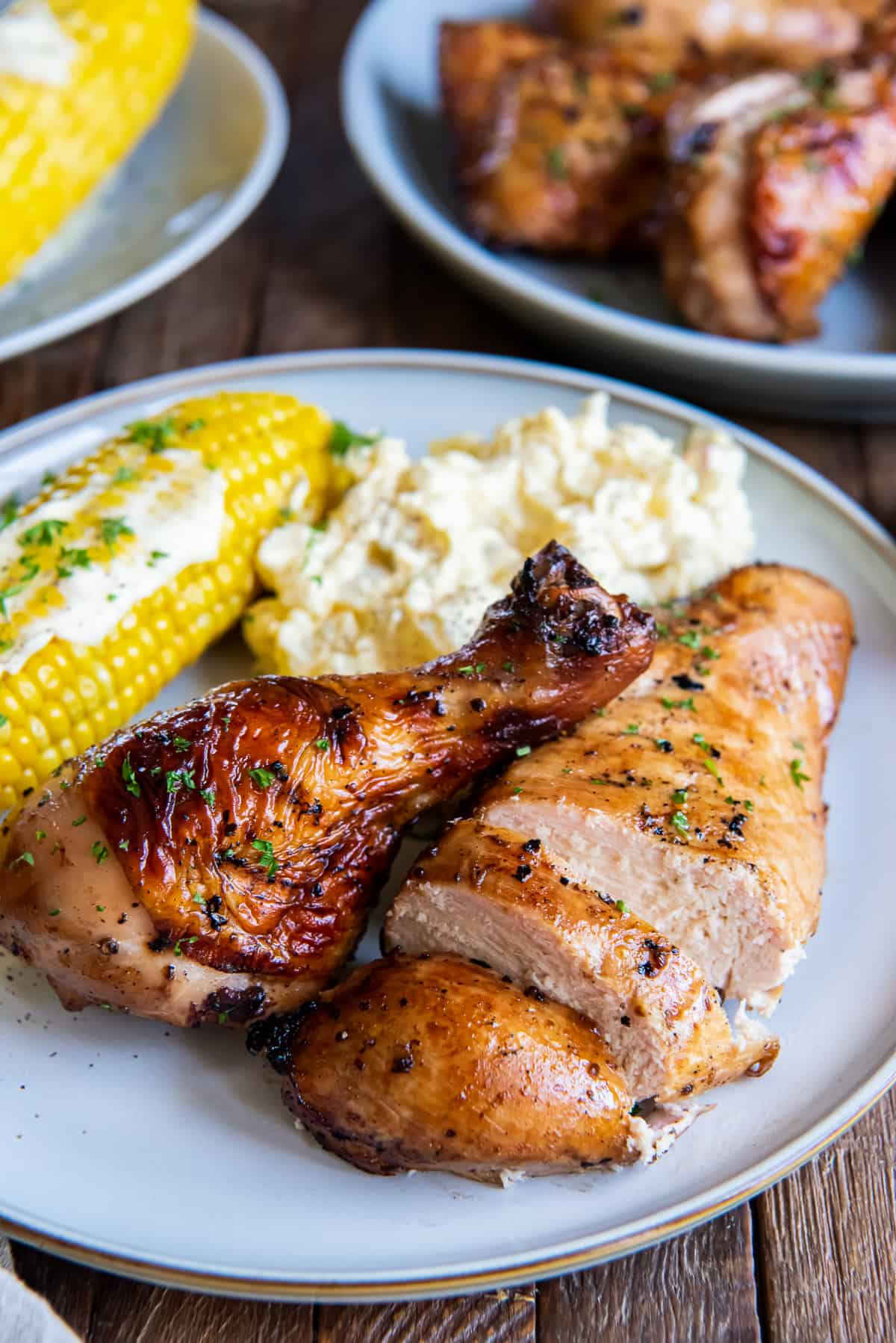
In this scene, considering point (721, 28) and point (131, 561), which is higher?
point (131, 561)

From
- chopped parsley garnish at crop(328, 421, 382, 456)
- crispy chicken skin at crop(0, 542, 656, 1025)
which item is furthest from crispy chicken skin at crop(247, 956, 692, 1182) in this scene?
chopped parsley garnish at crop(328, 421, 382, 456)

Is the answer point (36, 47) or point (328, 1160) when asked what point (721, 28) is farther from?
point (328, 1160)

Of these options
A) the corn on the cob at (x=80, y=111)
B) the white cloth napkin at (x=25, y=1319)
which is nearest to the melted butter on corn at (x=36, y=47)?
the corn on the cob at (x=80, y=111)

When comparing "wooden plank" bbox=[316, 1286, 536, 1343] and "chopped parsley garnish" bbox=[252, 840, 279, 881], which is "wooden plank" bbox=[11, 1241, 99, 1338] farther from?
"chopped parsley garnish" bbox=[252, 840, 279, 881]

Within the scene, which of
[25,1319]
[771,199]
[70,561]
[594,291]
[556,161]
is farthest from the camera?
[594,291]

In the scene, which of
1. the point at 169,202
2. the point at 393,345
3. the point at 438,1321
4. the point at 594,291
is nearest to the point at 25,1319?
the point at 438,1321

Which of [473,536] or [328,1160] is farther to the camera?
[473,536]

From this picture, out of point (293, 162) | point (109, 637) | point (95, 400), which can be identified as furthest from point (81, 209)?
point (109, 637)
